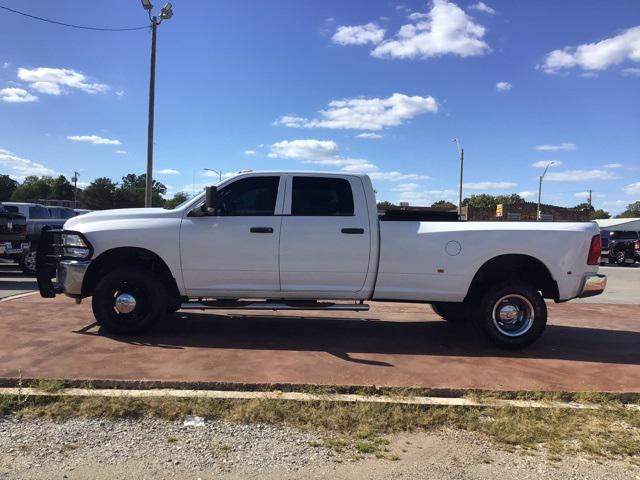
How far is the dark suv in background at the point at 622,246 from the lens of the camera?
89.9 feet

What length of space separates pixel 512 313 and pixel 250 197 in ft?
11.4

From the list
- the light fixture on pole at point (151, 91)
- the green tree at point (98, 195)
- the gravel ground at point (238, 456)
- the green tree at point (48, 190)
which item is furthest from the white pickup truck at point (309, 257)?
the green tree at point (48, 190)

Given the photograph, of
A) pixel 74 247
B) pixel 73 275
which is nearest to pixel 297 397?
pixel 73 275

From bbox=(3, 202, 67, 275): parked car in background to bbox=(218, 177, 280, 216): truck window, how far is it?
7016mm

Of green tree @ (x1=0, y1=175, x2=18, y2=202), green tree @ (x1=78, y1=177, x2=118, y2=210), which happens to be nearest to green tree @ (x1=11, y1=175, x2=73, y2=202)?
green tree @ (x1=0, y1=175, x2=18, y2=202)

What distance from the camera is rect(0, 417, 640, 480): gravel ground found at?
11.5 feet

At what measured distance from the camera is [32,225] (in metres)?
15.4

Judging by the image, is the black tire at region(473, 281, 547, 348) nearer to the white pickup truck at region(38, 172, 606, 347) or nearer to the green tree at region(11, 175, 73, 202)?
the white pickup truck at region(38, 172, 606, 347)

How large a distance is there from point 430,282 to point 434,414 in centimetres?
238

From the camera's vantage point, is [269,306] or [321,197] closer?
[269,306]

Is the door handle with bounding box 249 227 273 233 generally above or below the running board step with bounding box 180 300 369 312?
above

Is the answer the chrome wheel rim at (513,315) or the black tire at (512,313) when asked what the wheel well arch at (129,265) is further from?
the chrome wheel rim at (513,315)

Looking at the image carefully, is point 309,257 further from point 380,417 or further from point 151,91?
point 151,91

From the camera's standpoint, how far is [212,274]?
6.67 metres
